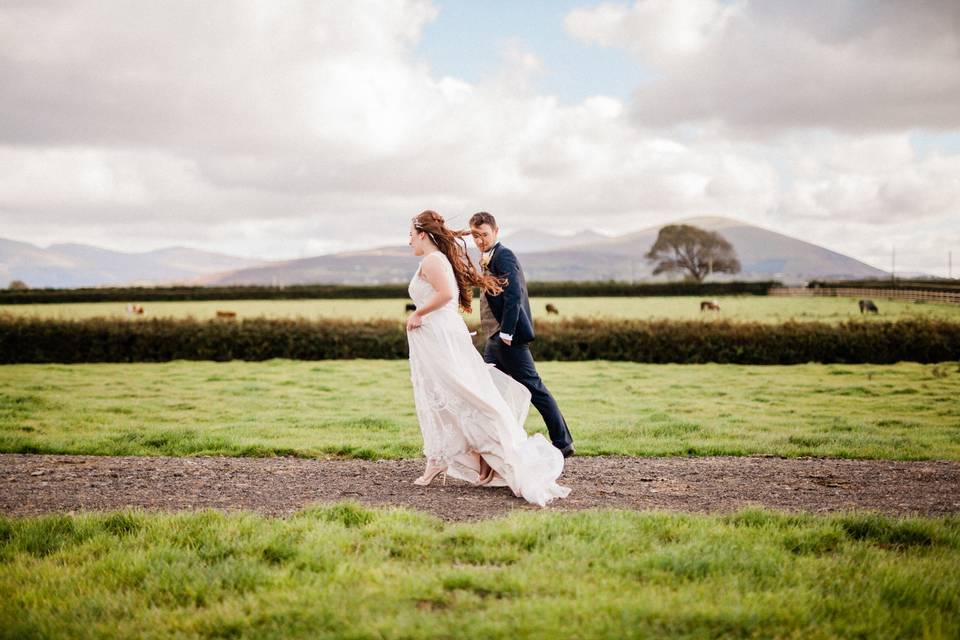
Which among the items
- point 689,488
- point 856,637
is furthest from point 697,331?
point 856,637

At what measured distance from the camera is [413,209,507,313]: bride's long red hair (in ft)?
21.4

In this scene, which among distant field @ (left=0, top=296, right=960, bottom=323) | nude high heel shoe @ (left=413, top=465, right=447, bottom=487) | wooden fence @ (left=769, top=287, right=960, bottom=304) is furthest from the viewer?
wooden fence @ (left=769, top=287, right=960, bottom=304)

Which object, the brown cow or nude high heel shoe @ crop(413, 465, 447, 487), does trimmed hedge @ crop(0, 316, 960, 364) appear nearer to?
nude high heel shoe @ crop(413, 465, 447, 487)

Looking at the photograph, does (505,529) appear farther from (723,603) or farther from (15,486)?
(15,486)

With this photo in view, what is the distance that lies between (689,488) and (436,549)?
2850 millimetres

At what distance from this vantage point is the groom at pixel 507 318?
707 centimetres

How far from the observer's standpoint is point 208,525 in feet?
15.9

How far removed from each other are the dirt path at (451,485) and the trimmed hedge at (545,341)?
42.3 feet

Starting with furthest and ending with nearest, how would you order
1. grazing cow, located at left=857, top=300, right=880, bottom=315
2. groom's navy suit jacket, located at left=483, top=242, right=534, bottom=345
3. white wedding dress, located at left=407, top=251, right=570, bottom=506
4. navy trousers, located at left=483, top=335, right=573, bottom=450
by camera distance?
grazing cow, located at left=857, top=300, right=880, bottom=315
navy trousers, located at left=483, top=335, right=573, bottom=450
groom's navy suit jacket, located at left=483, top=242, right=534, bottom=345
white wedding dress, located at left=407, top=251, right=570, bottom=506

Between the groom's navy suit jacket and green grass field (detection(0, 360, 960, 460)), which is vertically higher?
the groom's navy suit jacket

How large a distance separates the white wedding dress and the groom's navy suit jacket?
68 cm

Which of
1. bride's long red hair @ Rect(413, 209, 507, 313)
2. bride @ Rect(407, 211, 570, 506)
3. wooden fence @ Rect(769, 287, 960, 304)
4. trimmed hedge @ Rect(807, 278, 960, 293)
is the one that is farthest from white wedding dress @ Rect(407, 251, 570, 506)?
trimmed hedge @ Rect(807, 278, 960, 293)

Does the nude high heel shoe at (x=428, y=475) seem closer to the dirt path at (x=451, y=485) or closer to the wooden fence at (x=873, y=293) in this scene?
the dirt path at (x=451, y=485)

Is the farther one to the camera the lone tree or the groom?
the lone tree
